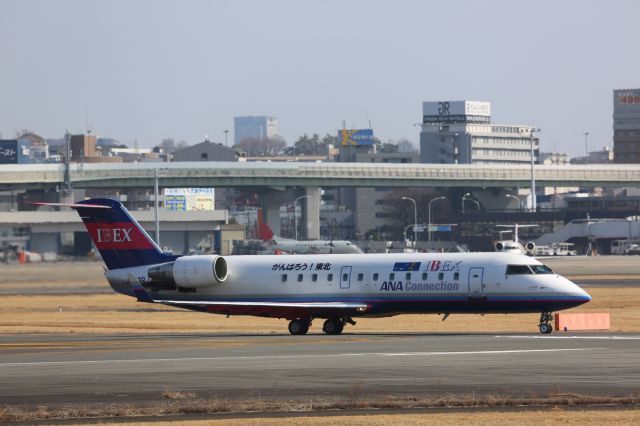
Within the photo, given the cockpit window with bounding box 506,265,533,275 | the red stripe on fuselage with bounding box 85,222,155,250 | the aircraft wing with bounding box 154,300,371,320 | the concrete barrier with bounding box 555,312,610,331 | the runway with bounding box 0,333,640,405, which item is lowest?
the concrete barrier with bounding box 555,312,610,331

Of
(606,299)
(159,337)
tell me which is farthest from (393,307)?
(606,299)

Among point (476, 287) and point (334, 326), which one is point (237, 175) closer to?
point (334, 326)

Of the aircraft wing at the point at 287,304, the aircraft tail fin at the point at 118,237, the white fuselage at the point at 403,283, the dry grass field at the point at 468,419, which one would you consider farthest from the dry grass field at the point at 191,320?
the dry grass field at the point at 468,419

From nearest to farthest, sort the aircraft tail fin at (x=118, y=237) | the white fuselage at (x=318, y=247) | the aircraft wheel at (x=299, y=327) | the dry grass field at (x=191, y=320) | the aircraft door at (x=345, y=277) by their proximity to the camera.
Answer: the aircraft door at (x=345, y=277), the aircraft wheel at (x=299, y=327), the aircraft tail fin at (x=118, y=237), the dry grass field at (x=191, y=320), the white fuselage at (x=318, y=247)

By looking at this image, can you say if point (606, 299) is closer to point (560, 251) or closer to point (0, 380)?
point (0, 380)

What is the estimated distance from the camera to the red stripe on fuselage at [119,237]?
54781 millimetres

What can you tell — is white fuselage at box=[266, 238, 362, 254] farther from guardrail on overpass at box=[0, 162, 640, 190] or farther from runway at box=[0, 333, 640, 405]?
runway at box=[0, 333, 640, 405]

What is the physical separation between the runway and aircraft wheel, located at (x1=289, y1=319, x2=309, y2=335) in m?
4.52

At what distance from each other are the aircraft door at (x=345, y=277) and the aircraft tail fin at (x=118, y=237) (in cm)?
810

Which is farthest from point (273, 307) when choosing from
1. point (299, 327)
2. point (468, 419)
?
point (468, 419)

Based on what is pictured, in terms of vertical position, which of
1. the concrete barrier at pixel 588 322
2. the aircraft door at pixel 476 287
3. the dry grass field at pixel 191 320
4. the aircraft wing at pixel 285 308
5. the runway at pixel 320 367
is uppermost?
the aircraft door at pixel 476 287

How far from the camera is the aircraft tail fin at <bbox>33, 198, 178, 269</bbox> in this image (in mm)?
54688

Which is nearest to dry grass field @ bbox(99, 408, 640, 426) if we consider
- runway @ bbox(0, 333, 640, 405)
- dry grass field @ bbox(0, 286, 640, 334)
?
runway @ bbox(0, 333, 640, 405)

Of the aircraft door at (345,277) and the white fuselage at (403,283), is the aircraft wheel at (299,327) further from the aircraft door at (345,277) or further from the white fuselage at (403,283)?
the aircraft door at (345,277)
